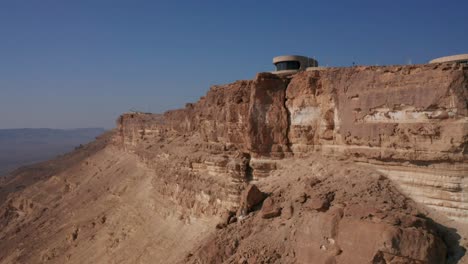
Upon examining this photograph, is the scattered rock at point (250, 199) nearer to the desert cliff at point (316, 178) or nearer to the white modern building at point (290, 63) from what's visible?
the desert cliff at point (316, 178)

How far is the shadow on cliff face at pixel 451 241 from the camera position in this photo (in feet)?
34.4

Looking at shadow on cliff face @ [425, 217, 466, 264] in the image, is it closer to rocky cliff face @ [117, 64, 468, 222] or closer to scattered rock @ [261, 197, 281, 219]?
rocky cliff face @ [117, 64, 468, 222]

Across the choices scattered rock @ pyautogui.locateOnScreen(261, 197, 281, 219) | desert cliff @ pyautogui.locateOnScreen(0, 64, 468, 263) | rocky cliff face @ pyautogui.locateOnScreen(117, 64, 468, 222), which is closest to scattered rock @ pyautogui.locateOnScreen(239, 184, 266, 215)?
desert cliff @ pyautogui.locateOnScreen(0, 64, 468, 263)

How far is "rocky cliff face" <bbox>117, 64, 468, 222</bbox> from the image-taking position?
1127cm

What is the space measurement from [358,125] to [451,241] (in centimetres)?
490

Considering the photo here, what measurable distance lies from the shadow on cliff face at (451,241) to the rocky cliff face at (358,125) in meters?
0.59

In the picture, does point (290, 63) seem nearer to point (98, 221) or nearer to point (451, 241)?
point (451, 241)

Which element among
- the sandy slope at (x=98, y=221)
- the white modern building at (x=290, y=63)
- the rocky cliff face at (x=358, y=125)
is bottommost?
the sandy slope at (x=98, y=221)

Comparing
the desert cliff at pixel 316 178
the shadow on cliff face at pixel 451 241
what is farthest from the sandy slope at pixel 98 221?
the shadow on cliff face at pixel 451 241

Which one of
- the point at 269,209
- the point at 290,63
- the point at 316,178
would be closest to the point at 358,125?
the point at 316,178

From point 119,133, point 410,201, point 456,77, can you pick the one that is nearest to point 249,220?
point 410,201

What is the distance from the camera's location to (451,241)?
10812 millimetres

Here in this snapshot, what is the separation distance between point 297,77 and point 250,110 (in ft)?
8.96

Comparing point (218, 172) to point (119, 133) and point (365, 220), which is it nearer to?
point (365, 220)
